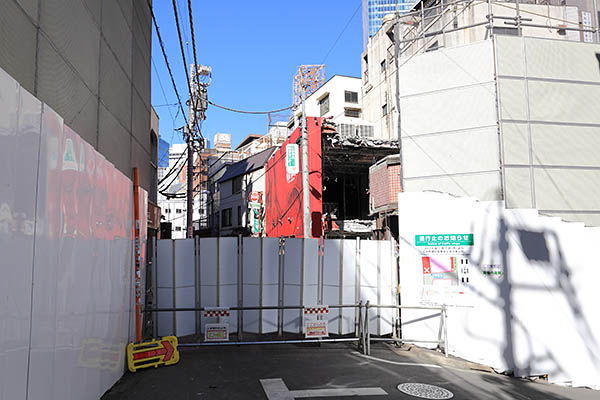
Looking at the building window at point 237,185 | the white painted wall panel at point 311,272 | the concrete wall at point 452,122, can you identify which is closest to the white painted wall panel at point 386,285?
the white painted wall panel at point 311,272

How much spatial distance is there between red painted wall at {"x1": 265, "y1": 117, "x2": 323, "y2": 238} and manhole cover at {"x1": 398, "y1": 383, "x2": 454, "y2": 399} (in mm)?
13126

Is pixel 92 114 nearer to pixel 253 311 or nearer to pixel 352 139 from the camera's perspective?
pixel 253 311

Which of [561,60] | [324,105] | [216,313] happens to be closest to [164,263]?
[216,313]

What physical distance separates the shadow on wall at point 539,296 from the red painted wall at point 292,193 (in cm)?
1128

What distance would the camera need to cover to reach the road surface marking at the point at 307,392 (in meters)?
6.75

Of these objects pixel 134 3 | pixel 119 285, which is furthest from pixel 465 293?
pixel 134 3

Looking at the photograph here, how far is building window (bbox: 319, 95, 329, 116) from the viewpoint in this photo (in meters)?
51.0

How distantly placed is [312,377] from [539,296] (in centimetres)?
563

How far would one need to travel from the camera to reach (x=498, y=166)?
10977 mm

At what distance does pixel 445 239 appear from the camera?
10.4 metres

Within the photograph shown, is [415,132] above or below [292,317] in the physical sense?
above

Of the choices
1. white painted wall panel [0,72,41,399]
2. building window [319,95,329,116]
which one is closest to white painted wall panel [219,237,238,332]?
white painted wall panel [0,72,41,399]

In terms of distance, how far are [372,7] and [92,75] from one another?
19909 cm

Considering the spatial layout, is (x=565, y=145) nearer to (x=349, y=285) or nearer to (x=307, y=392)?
(x=349, y=285)
